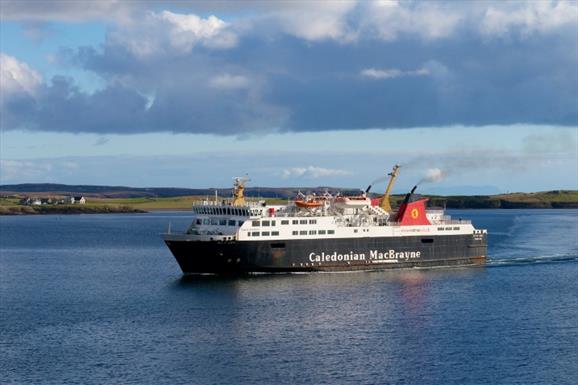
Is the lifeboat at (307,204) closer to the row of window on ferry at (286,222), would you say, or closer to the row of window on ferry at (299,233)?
the row of window on ferry at (286,222)

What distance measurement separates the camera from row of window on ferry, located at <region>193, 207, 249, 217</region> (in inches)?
3185

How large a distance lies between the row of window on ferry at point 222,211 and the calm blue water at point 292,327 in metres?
6.11

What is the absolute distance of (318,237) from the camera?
268 ft

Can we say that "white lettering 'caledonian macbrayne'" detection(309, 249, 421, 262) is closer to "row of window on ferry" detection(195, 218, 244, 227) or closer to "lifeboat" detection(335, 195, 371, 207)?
"lifeboat" detection(335, 195, 371, 207)

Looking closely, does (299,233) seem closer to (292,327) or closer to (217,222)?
(217,222)

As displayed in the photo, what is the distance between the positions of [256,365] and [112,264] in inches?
2063

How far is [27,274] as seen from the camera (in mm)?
88125

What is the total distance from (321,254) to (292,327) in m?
24.7

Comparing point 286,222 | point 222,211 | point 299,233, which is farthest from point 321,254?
point 222,211

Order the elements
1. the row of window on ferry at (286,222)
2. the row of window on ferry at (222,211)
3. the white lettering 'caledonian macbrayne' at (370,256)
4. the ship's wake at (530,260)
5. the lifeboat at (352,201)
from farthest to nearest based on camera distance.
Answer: the ship's wake at (530,260) < the lifeboat at (352,201) < the white lettering 'caledonian macbrayne' at (370,256) < the row of window on ferry at (222,211) < the row of window on ferry at (286,222)

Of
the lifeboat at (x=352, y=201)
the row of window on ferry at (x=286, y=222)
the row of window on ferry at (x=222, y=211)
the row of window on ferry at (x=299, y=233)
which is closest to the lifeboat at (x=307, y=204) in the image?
the row of window on ferry at (x=286, y=222)

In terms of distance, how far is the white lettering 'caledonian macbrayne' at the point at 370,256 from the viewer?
8194 cm

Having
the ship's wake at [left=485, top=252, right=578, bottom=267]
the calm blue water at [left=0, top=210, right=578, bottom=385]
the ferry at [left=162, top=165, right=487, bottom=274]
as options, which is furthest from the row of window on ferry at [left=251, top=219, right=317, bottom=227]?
the ship's wake at [left=485, top=252, right=578, bottom=267]

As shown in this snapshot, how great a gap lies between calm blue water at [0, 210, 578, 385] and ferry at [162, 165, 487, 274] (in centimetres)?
196
